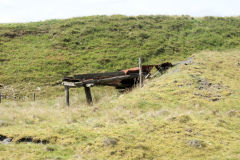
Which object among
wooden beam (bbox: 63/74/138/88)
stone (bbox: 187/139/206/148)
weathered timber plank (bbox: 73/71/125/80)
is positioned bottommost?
stone (bbox: 187/139/206/148)

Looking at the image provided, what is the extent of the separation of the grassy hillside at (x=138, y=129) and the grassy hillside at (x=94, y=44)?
11.7 metres

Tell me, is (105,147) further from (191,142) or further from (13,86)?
(13,86)

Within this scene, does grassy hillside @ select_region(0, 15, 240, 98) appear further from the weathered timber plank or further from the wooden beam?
the wooden beam

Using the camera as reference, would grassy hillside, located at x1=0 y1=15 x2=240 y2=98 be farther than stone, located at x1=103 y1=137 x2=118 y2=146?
Yes

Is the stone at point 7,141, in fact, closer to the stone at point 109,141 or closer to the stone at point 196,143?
the stone at point 109,141

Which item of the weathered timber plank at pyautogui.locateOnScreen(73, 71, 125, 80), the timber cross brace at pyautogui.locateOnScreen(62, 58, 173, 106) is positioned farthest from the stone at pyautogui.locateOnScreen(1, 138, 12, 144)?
the weathered timber plank at pyautogui.locateOnScreen(73, 71, 125, 80)

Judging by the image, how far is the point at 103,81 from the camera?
1783 centimetres

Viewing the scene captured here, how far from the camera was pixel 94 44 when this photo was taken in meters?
36.7

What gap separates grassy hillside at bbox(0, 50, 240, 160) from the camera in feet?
25.9

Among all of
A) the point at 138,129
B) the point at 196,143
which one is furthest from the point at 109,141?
the point at 196,143

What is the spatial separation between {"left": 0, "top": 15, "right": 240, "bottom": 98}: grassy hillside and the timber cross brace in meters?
6.35

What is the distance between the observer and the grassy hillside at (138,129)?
25.9 feet

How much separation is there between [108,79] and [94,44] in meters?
19.2

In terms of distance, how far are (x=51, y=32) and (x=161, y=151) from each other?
116 feet
